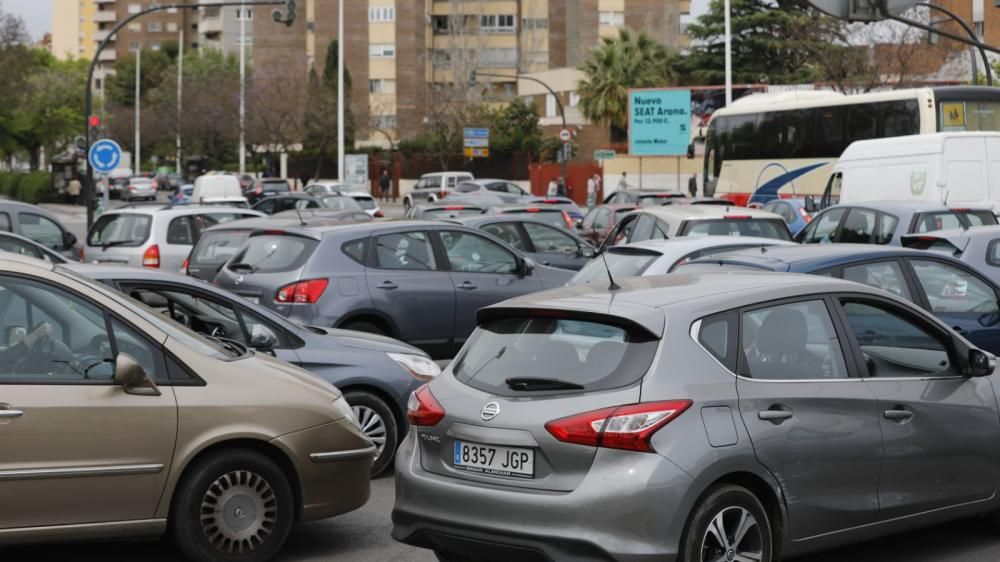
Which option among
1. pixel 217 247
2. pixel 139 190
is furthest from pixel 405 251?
pixel 139 190

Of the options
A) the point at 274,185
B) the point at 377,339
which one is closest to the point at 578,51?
the point at 274,185

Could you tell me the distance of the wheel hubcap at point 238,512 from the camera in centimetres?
662

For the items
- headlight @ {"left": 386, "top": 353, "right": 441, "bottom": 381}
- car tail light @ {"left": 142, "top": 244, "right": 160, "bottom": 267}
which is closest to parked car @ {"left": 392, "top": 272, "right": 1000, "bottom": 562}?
headlight @ {"left": 386, "top": 353, "right": 441, "bottom": 381}

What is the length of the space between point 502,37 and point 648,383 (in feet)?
293

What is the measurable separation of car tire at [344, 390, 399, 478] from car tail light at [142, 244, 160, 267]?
10.2 m

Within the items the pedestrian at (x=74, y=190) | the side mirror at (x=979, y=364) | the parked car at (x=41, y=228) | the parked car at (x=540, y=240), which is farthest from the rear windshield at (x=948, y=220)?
the pedestrian at (x=74, y=190)

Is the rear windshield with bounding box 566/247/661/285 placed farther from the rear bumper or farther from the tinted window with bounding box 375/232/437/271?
the rear bumper

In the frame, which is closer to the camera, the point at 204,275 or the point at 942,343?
the point at 942,343

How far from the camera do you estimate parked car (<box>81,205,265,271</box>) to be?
18641mm

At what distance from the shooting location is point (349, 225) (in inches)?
520

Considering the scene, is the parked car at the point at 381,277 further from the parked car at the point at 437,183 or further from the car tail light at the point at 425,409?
the parked car at the point at 437,183

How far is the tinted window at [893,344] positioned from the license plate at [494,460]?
1784 millimetres

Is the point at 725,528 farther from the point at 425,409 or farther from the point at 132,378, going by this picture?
the point at 132,378

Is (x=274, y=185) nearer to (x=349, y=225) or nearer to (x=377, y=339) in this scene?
(x=349, y=225)
